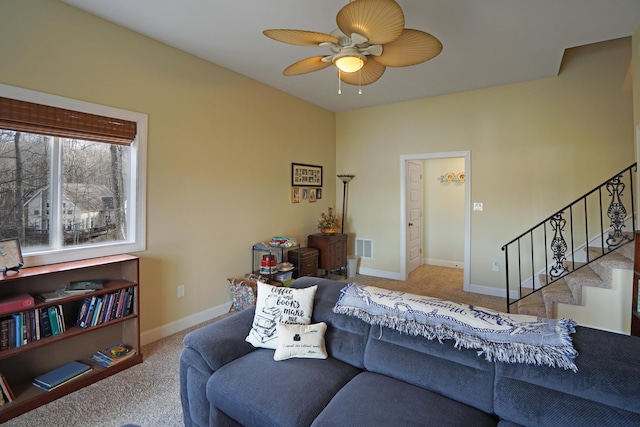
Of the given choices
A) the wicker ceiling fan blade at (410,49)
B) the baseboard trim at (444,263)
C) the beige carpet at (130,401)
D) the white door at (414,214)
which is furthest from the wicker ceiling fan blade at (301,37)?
the baseboard trim at (444,263)

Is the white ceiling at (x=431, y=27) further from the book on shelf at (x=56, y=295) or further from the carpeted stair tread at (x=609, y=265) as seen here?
the book on shelf at (x=56, y=295)

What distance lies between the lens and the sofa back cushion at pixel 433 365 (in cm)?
149

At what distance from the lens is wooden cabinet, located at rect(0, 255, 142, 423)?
7.07 ft

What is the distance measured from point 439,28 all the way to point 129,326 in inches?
155

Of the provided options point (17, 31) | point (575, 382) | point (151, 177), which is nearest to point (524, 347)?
point (575, 382)

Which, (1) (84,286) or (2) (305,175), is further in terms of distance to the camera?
(2) (305,175)

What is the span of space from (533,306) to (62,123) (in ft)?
16.1

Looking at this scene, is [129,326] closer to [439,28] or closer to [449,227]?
[439,28]

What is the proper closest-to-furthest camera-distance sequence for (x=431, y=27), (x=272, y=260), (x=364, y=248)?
(x=431, y=27) < (x=272, y=260) < (x=364, y=248)

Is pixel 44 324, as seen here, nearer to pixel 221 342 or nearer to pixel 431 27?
pixel 221 342

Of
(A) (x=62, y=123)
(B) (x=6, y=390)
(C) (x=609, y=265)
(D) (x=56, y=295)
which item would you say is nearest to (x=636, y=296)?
(C) (x=609, y=265)

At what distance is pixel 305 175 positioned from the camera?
5.16 metres

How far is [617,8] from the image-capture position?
259cm

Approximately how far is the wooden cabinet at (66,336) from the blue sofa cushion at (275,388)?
1302 mm
